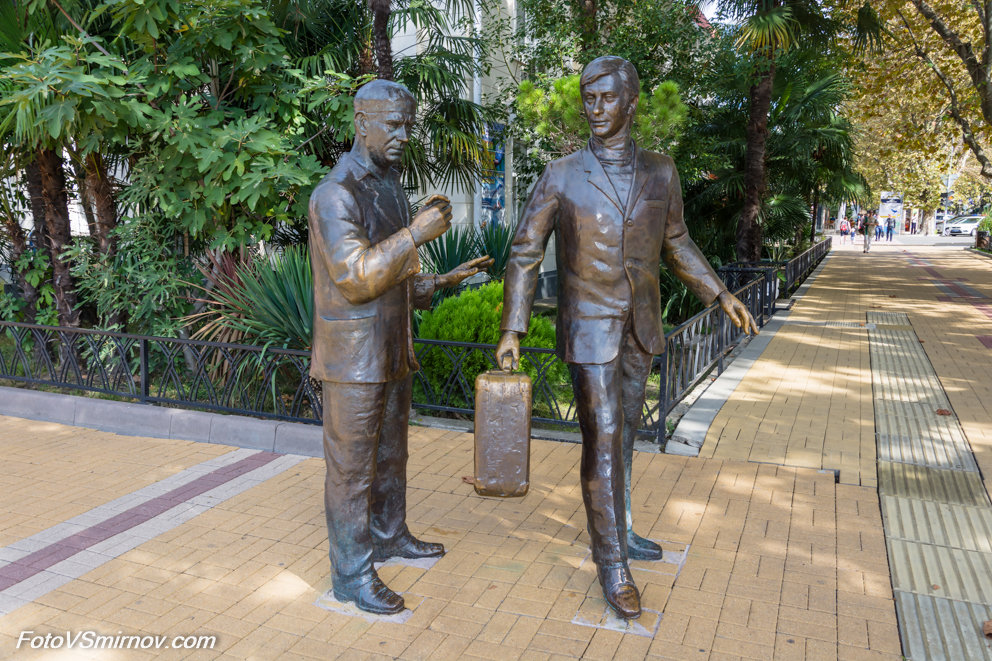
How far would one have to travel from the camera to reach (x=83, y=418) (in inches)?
235

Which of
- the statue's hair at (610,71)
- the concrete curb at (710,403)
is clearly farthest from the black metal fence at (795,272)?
the statue's hair at (610,71)

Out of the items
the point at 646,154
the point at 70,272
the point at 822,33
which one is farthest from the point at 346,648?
the point at 822,33

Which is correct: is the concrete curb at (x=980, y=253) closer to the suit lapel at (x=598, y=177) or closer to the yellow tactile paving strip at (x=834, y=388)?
the yellow tactile paving strip at (x=834, y=388)

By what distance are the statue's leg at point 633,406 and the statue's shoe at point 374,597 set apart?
1.04 m

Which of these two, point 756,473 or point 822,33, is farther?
point 822,33

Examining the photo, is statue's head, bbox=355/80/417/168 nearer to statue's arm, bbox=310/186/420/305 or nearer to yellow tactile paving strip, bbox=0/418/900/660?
statue's arm, bbox=310/186/420/305

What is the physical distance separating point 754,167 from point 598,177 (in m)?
9.81

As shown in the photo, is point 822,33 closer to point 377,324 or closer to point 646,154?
point 646,154

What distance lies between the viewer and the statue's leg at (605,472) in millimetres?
3113

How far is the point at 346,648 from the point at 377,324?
49.7 inches

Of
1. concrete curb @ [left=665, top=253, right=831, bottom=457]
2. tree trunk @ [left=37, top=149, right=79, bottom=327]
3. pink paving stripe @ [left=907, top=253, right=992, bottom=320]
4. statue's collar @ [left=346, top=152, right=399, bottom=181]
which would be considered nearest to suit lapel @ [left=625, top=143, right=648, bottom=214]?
statue's collar @ [left=346, top=152, right=399, bottom=181]

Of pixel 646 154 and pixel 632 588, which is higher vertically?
pixel 646 154

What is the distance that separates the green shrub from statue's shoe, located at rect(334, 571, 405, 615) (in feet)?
9.28

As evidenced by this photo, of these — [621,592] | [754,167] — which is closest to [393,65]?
[621,592]
